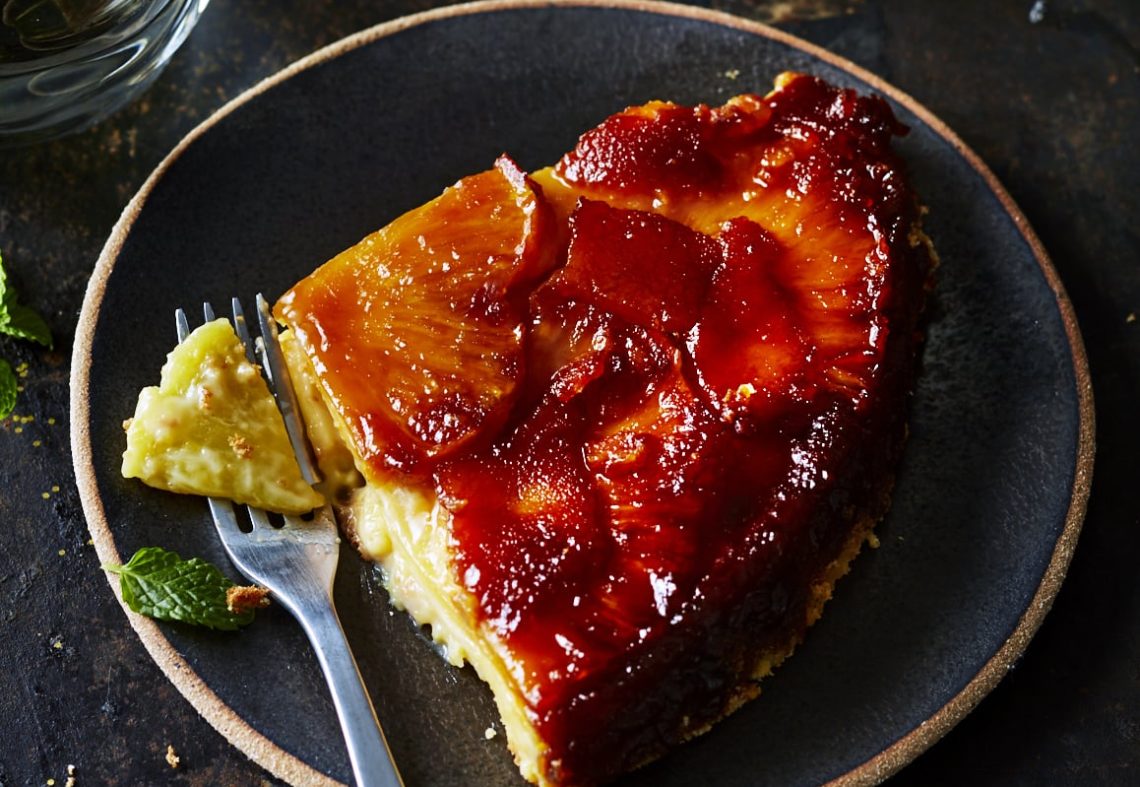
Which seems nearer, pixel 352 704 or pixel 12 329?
pixel 352 704

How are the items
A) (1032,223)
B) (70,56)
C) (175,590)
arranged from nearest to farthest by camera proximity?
(175,590)
(70,56)
(1032,223)

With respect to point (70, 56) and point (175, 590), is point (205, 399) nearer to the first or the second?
point (175, 590)

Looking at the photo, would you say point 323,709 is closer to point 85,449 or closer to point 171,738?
point 171,738

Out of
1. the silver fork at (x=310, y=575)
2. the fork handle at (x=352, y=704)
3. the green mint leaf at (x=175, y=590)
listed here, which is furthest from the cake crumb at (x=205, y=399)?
the fork handle at (x=352, y=704)

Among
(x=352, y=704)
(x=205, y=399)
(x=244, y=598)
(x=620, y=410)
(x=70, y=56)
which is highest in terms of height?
(x=70, y=56)

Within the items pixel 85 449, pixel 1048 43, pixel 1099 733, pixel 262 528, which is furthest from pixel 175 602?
pixel 1048 43

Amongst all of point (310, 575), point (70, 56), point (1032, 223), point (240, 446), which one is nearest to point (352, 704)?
point (310, 575)
